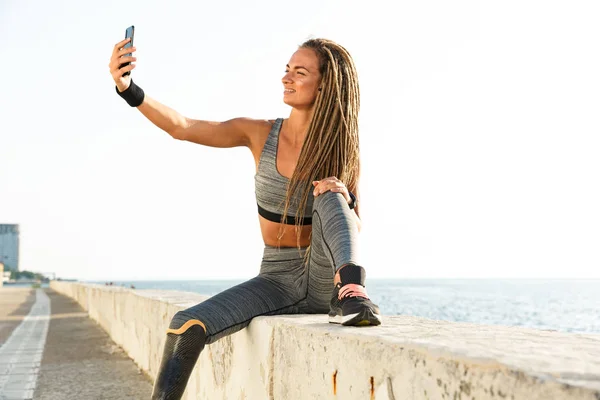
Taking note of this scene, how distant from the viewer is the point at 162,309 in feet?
14.5

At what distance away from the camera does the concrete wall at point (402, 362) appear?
113cm

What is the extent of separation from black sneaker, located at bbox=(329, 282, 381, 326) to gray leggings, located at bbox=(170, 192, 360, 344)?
13 cm

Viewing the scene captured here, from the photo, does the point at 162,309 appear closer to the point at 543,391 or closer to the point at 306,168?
the point at 306,168

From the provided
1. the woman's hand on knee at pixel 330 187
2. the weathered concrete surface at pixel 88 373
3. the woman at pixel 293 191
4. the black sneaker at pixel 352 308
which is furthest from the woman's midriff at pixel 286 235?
the weathered concrete surface at pixel 88 373

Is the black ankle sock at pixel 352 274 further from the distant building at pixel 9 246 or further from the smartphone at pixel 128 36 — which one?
the distant building at pixel 9 246

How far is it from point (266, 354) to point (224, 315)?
9.8 inches

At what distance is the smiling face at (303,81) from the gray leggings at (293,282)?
635 millimetres

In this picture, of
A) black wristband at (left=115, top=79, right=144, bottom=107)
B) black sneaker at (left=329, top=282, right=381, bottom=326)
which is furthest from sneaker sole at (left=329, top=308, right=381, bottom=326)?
black wristband at (left=115, top=79, right=144, bottom=107)

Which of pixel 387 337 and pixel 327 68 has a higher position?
pixel 327 68

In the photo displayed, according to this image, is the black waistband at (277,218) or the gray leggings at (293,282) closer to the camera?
the gray leggings at (293,282)

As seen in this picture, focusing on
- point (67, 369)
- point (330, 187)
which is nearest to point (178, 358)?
point (330, 187)

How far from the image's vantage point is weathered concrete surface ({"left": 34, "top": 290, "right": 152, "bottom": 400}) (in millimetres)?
4660

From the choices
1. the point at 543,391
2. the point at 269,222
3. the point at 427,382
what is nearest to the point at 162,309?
the point at 269,222

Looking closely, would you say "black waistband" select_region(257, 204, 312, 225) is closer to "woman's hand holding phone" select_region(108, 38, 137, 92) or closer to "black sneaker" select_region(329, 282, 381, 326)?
"black sneaker" select_region(329, 282, 381, 326)
